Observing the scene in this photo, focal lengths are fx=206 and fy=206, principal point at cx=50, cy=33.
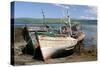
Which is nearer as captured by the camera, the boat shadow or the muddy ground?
the muddy ground

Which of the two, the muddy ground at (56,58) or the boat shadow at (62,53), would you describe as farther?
the boat shadow at (62,53)

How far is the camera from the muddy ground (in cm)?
207

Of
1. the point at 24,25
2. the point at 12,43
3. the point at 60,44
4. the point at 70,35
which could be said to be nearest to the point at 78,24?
the point at 70,35

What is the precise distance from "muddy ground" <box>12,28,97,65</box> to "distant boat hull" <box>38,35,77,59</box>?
66 mm

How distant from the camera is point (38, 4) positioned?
7.16 ft

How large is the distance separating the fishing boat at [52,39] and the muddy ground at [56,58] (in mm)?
75

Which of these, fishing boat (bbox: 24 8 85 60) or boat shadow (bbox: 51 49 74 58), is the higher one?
fishing boat (bbox: 24 8 85 60)

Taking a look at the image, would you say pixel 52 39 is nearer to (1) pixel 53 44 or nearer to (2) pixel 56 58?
(1) pixel 53 44

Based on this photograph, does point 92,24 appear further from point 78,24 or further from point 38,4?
point 38,4

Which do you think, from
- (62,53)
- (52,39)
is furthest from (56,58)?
(52,39)

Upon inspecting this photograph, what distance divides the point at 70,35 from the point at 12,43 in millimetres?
664

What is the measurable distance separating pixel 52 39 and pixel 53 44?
0.18 ft

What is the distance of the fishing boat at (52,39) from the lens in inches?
84.7
